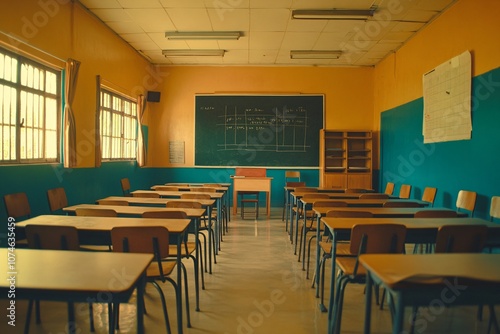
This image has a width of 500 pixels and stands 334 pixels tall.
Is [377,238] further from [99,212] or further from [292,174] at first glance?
[292,174]

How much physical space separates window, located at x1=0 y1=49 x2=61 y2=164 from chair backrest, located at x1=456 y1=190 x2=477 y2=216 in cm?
514

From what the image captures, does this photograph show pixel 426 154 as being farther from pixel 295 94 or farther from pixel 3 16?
pixel 3 16

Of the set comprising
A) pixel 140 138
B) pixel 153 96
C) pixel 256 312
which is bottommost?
pixel 256 312

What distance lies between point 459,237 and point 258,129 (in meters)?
6.46

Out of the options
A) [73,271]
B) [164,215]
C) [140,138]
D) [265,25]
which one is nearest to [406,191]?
[265,25]

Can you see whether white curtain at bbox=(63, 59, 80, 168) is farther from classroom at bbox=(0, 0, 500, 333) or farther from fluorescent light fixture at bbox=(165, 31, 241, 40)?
fluorescent light fixture at bbox=(165, 31, 241, 40)

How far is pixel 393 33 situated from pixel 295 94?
2751 mm

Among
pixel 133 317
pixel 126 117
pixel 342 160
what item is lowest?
pixel 133 317

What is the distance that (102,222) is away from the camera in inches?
104

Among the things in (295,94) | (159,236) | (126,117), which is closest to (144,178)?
(126,117)

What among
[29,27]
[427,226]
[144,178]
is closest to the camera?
[427,226]

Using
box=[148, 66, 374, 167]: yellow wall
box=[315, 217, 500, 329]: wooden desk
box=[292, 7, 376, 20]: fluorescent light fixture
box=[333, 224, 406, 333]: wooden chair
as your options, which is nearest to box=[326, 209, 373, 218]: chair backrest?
box=[315, 217, 500, 329]: wooden desk

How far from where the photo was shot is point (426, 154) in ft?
18.7

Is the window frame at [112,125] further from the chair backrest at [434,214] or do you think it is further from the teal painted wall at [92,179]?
the chair backrest at [434,214]
